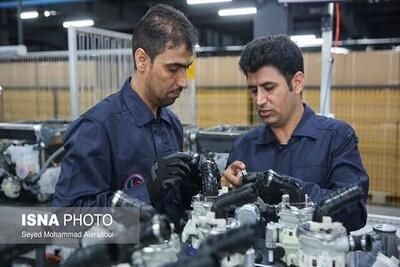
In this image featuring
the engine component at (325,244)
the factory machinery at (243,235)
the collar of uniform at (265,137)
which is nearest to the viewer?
the factory machinery at (243,235)

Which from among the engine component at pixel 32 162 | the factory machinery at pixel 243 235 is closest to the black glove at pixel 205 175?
the factory machinery at pixel 243 235

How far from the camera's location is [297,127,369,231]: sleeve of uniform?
123 cm

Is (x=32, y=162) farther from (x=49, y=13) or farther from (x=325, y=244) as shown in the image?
(x=49, y=13)

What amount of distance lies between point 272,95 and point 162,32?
442 mm

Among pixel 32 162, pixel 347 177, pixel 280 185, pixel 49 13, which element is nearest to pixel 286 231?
pixel 280 185

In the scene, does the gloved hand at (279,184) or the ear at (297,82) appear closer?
the gloved hand at (279,184)

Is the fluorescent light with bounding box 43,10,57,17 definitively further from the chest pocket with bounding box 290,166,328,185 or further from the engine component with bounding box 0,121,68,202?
the chest pocket with bounding box 290,166,328,185

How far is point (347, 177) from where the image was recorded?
4.32ft

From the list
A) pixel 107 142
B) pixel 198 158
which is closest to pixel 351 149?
pixel 198 158

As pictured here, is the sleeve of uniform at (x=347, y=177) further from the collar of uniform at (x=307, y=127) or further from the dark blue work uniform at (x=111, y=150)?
the dark blue work uniform at (x=111, y=150)

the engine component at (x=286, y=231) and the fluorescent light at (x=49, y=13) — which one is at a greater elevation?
the fluorescent light at (x=49, y=13)

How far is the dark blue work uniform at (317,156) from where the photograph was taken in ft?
4.35

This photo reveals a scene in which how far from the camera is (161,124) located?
1480mm

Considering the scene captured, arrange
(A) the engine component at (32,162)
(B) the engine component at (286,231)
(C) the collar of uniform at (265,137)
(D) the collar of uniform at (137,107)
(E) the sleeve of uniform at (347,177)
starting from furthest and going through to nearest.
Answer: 1. (A) the engine component at (32,162)
2. (C) the collar of uniform at (265,137)
3. (D) the collar of uniform at (137,107)
4. (E) the sleeve of uniform at (347,177)
5. (B) the engine component at (286,231)
